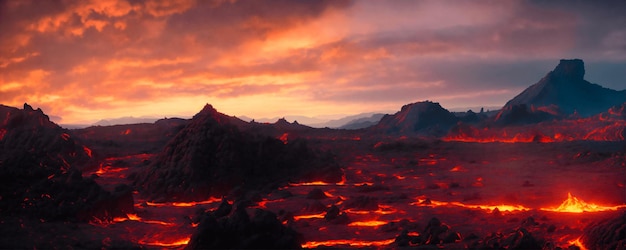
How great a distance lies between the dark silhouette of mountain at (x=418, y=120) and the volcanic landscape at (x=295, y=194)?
122ft

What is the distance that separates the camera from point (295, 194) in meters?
20.1

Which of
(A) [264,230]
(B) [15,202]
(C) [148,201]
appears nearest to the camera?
(A) [264,230]

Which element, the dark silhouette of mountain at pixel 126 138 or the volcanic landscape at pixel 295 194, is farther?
the dark silhouette of mountain at pixel 126 138

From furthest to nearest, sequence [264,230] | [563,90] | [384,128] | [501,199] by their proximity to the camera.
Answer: [563,90]
[384,128]
[501,199]
[264,230]

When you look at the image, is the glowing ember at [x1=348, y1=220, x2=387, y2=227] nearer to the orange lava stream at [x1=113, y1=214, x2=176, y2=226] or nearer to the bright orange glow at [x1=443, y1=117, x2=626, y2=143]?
the orange lava stream at [x1=113, y1=214, x2=176, y2=226]

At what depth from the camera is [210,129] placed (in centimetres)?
2212

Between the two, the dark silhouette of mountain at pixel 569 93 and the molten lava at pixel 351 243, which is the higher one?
the dark silhouette of mountain at pixel 569 93

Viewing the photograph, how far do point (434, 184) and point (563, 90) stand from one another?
333ft

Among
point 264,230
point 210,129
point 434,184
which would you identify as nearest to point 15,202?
point 264,230

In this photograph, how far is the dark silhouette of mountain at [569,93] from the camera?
10569 cm

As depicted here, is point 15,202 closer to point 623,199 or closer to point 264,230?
point 264,230

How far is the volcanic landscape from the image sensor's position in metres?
10.6

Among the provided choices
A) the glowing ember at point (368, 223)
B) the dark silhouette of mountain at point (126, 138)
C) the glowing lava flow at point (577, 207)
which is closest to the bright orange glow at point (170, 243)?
the glowing ember at point (368, 223)

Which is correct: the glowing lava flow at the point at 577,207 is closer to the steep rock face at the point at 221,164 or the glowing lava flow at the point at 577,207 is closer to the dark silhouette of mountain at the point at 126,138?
the steep rock face at the point at 221,164
